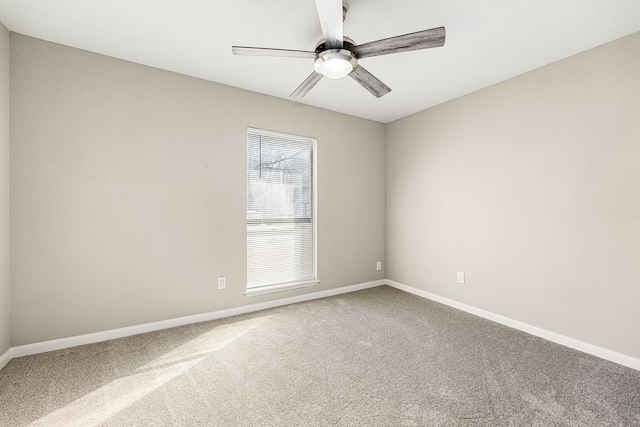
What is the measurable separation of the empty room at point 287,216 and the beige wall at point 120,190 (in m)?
0.02

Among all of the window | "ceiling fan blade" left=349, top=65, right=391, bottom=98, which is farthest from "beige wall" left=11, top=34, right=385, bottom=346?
"ceiling fan blade" left=349, top=65, right=391, bottom=98

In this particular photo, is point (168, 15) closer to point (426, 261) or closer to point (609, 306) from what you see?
point (426, 261)

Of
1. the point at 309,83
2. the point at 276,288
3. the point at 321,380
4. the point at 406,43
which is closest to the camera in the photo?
the point at 406,43

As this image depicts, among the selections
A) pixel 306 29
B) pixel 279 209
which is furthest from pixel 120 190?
pixel 306 29

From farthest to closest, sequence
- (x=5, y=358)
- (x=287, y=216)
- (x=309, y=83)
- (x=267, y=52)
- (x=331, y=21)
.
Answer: (x=287, y=216)
(x=309, y=83)
(x=5, y=358)
(x=267, y=52)
(x=331, y=21)

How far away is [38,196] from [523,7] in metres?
3.76

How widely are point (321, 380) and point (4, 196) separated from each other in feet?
8.68

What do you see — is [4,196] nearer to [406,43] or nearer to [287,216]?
[287,216]

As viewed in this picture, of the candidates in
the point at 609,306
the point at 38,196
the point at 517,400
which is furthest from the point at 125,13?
the point at 609,306

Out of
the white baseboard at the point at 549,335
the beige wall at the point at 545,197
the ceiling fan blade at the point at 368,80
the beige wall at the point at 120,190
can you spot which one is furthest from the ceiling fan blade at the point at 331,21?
the white baseboard at the point at 549,335

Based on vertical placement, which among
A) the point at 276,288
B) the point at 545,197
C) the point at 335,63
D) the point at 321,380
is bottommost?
the point at 321,380

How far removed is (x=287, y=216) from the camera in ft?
11.4

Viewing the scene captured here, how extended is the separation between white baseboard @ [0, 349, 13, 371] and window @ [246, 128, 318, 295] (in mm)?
1839

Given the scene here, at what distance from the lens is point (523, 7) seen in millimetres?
1841
